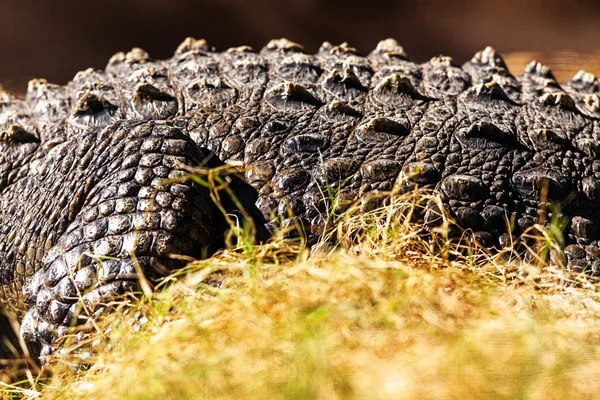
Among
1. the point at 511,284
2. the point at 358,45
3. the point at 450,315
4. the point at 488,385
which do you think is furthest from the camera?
the point at 358,45

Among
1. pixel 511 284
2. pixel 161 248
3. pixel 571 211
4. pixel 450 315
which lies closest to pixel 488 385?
pixel 450 315

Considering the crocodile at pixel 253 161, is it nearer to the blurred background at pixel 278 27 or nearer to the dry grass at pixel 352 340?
the dry grass at pixel 352 340

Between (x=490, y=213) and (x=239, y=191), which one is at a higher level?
(x=239, y=191)

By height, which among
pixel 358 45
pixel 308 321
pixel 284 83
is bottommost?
pixel 308 321

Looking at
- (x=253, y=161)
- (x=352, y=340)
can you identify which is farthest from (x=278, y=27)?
(x=352, y=340)

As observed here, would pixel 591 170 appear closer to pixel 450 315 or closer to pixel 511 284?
pixel 511 284

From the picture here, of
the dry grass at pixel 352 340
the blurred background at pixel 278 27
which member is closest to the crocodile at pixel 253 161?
the dry grass at pixel 352 340

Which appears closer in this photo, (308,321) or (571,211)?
(308,321)
